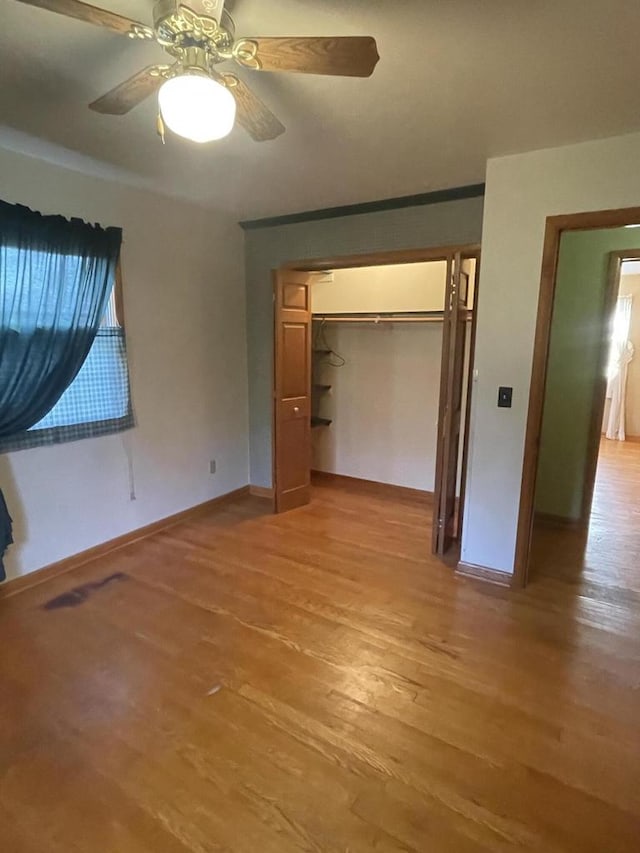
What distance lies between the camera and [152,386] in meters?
3.51

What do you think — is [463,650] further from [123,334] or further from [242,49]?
[123,334]

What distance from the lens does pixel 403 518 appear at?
158 inches

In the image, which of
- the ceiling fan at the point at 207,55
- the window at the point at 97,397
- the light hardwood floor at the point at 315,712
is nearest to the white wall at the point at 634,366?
the light hardwood floor at the point at 315,712

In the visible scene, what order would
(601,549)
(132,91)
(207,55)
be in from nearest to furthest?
(207,55) < (132,91) < (601,549)

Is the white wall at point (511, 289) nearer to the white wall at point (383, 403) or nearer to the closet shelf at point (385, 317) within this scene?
the closet shelf at point (385, 317)

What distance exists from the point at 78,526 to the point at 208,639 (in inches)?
51.7

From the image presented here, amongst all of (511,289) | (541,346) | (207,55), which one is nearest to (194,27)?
(207,55)

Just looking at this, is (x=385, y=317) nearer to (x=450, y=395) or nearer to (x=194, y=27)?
(x=450, y=395)

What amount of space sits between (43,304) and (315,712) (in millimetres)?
2488

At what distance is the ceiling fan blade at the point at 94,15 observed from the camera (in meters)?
1.20

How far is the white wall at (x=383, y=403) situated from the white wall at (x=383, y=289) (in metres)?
0.20

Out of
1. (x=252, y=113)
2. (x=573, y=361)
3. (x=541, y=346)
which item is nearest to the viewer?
(x=252, y=113)

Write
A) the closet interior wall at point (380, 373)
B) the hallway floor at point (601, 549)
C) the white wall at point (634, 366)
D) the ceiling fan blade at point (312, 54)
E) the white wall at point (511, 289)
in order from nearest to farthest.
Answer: the ceiling fan blade at point (312, 54), the white wall at point (511, 289), the hallway floor at point (601, 549), the closet interior wall at point (380, 373), the white wall at point (634, 366)

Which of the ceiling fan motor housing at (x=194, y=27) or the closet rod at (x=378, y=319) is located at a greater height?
the ceiling fan motor housing at (x=194, y=27)
